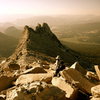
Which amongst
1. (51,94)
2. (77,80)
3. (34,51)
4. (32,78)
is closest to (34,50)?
(34,51)

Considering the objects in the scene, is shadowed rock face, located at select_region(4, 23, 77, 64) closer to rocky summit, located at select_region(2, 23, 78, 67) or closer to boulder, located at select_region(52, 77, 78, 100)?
rocky summit, located at select_region(2, 23, 78, 67)

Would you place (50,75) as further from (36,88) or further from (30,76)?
(36,88)

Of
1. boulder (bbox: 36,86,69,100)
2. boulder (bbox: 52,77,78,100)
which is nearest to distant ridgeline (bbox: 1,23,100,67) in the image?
boulder (bbox: 52,77,78,100)

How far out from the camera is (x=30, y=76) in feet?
39.3

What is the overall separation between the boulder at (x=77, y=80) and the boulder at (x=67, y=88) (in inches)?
19.4

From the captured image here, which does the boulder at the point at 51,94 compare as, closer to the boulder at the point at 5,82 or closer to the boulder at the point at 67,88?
the boulder at the point at 67,88

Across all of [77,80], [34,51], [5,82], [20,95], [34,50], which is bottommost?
[34,50]

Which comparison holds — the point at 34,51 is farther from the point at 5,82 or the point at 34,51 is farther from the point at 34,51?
the point at 5,82

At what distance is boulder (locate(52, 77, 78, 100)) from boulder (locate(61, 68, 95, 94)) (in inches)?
19.4

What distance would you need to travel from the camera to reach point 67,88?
9891 mm

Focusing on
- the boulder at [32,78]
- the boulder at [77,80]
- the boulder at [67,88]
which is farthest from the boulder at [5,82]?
the boulder at [77,80]

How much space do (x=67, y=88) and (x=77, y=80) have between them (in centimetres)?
131

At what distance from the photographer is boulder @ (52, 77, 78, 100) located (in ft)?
31.7

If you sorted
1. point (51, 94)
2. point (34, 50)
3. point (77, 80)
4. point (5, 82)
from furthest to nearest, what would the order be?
1. point (34, 50)
2. point (5, 82)
3. point (77, 80)
4. point (51, 94)
